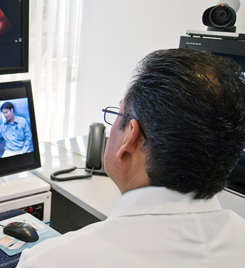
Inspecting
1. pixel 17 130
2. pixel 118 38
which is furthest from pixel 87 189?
pixel 118 38

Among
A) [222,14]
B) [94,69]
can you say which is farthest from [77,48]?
[222,14]

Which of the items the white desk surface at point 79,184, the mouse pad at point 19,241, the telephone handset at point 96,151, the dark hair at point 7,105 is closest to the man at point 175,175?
the mouse pad at point 19,241

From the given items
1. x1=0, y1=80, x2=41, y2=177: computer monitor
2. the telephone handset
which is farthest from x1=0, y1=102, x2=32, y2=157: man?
the telephone handset

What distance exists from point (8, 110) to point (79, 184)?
1.29ft

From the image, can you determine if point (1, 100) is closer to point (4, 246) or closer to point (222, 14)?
point (4, 246)

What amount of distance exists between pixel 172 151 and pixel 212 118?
90mm

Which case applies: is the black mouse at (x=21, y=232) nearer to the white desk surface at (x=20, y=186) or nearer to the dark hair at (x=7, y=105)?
the white desk surface at (x=20, y=186)

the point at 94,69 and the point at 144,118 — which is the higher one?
the point at 144,118

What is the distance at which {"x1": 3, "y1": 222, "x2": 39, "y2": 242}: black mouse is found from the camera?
41.1 inches

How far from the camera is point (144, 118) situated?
649mm

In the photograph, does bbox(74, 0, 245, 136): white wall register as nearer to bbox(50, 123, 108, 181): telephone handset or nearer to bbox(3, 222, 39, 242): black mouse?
bbox(50, 123, 108, 181): telephone handset

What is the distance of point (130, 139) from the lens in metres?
0.67

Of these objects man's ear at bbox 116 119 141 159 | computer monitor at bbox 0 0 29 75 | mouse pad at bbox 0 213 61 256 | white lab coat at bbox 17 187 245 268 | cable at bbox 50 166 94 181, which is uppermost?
computer monitor at bbox 0 0 29 75

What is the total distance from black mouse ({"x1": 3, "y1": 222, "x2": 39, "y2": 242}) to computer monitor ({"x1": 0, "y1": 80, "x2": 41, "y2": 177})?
0.28m
